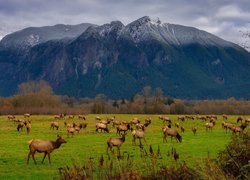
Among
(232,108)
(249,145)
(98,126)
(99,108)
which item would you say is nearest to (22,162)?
(249,145)

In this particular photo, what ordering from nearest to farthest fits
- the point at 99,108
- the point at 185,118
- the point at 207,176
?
1. the point at 207,176
2. the point at 185,118
3. the point at 99,108

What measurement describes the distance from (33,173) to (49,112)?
112m

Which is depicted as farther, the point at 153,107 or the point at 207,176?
the point at 153,107

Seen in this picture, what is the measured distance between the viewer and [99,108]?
146375 mm

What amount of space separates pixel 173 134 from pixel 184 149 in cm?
776

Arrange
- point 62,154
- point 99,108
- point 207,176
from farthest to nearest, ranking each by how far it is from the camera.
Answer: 1. point 99,108
2. point 62,154
3. point 207,176

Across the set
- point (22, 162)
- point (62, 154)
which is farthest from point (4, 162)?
Result: point (62, 154)

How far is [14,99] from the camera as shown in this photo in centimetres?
16075

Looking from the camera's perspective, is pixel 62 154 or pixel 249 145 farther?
pixel 62 154

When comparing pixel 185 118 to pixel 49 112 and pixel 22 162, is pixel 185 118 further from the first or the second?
pixel 22 162

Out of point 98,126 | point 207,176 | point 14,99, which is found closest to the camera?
point 207,176

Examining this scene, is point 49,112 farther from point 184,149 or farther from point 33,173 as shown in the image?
point 33,173

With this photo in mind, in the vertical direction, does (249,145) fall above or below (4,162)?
above

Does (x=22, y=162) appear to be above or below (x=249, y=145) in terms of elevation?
below
